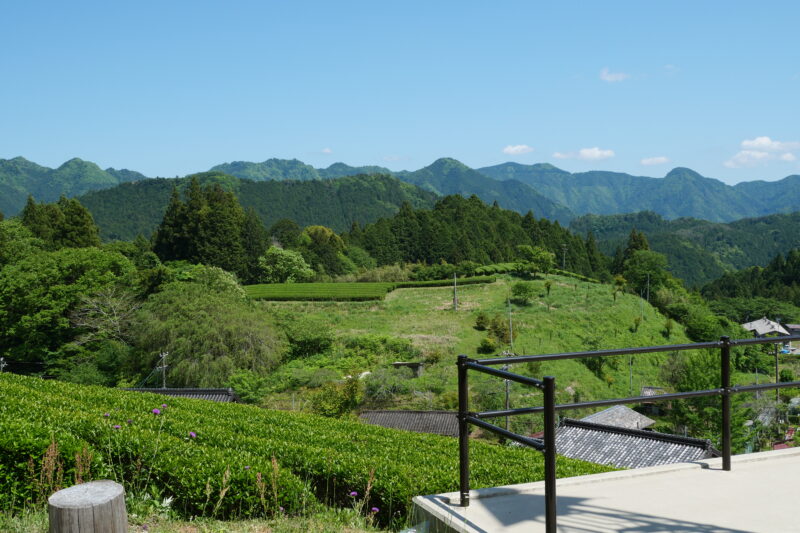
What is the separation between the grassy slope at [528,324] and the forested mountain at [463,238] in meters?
17.3

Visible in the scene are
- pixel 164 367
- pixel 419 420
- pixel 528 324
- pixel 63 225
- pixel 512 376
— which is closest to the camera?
pixel 512 376

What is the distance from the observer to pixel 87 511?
2006 millimetres

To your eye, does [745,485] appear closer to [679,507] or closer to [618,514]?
[679,507]

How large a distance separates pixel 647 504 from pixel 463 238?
73913 mm

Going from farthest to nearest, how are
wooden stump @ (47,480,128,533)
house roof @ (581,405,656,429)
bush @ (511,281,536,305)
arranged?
bush @ (511,281,536,305)
house roof @ (581,405,656,429)
wooden stump @ (47,480,128,533)

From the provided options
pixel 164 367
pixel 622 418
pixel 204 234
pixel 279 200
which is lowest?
pixel 622 418

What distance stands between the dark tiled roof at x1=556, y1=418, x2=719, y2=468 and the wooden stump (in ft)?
57.2

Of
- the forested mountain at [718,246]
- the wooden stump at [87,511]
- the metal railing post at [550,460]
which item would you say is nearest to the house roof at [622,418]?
the metal railing post at [550,460]

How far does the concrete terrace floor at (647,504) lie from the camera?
109 inches

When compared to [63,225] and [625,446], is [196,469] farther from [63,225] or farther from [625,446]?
[63,225]

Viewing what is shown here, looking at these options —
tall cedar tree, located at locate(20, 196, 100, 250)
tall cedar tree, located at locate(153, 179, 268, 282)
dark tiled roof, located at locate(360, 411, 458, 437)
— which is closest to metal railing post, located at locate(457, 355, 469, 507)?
dark tiled roof, located at locate(360, 411, 458, 437)

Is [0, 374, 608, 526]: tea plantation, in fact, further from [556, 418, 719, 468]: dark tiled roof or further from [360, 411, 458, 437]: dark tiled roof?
[360, 411, 458, 437]: dark tiled roof

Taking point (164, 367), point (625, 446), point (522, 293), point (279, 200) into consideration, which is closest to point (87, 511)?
point (625, 446)

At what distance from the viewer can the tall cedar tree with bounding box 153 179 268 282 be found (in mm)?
60281
